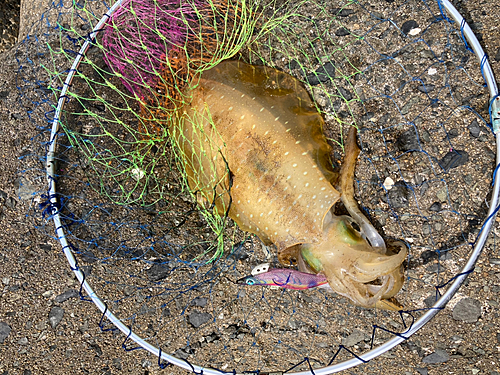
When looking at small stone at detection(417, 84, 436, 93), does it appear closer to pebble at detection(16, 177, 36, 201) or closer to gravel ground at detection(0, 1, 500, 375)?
gravel ground at detection(0, 1, 500, 375)

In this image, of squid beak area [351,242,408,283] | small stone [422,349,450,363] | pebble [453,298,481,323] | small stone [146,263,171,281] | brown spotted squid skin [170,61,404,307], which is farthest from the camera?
small stone [146,263,171,281]

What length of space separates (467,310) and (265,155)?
1929 mm

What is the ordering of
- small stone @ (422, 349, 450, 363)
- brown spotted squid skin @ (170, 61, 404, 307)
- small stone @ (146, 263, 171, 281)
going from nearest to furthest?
brown spotted squid skin @ (170, 61, 404, 307) < small stone @ (422, 349, 450, 363) < small stone @ (146, 263, 171, 281)

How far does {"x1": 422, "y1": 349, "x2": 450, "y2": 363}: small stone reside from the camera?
2.81 m

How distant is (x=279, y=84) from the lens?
288 cm

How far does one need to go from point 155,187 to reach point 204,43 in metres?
1.26

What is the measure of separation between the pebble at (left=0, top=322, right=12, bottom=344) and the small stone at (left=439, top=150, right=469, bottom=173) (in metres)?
3.73

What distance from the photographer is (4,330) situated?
9.91 feet

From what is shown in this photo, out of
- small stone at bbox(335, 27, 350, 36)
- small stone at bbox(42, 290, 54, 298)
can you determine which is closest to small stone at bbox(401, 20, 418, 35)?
small stone at bbox(335, 27, 350, 36)

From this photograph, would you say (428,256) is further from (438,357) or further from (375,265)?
(438,357)

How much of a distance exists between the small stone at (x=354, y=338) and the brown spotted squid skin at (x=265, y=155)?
22.1 inches

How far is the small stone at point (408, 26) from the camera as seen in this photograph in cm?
276

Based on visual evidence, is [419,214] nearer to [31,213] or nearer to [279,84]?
[279,84]

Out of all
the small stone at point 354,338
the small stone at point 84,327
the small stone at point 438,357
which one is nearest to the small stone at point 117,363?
the small stone at point 84,327
